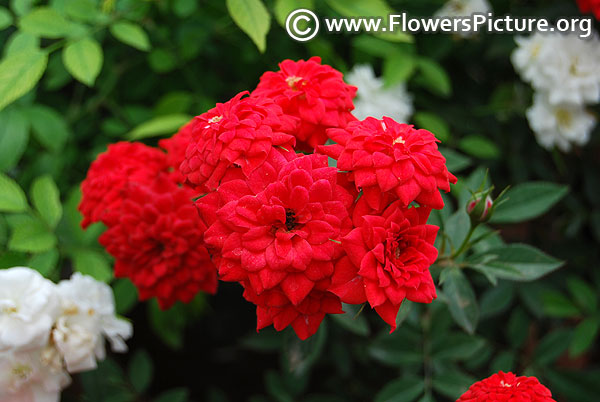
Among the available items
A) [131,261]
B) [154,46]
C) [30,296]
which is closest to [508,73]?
[154,46]

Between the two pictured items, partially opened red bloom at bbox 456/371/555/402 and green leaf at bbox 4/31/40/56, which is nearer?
partially opened red bloom at bbox 456/371/555/402

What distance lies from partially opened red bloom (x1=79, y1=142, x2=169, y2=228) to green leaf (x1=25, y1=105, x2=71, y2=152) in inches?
11.9

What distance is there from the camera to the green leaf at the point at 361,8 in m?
1.11

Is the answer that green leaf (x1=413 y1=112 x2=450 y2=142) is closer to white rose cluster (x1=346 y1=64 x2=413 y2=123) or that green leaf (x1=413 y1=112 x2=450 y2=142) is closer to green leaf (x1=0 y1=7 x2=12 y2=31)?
white rose cluster (x1=346 y1=64 x2=413 y2=123)

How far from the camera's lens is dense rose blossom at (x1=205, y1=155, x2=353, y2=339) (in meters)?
0.64

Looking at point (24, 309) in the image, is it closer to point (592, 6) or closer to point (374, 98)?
point (374, 98)

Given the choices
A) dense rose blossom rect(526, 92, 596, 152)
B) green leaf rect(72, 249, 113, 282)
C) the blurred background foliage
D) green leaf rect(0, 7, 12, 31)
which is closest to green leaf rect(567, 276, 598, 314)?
the blurred background foliage

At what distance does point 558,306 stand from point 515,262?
619 millimetres

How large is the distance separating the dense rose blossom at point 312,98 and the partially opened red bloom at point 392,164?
82 mm

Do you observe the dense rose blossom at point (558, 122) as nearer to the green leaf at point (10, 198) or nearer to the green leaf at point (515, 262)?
the green leaf at point (515, 262)

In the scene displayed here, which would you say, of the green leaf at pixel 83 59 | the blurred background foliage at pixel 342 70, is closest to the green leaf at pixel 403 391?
the blurred background foliage at pixel 342 70

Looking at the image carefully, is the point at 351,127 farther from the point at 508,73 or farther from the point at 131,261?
the point at 508,73

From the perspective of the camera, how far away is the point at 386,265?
25.4 inches

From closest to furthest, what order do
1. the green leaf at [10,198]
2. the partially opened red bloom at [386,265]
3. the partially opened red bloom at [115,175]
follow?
the partially opened red bloom at [386,265]
the partially opened red bloom at [115,175]
the green leaf at [10,198]
